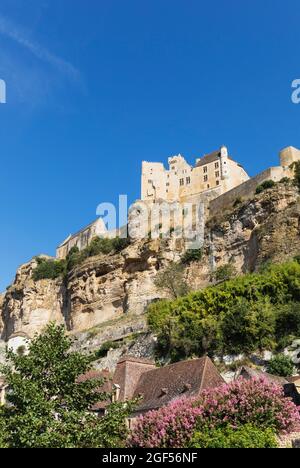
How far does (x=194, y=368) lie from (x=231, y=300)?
38.1ft

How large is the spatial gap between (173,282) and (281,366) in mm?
23557

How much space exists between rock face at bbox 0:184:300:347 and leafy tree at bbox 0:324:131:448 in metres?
26.3

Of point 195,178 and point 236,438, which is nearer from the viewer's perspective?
point 236,438

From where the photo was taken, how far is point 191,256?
55.7 metres

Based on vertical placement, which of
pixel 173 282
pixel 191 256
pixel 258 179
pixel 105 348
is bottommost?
pixel 105 348

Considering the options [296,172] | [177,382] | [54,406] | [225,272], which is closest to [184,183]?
[296,172]

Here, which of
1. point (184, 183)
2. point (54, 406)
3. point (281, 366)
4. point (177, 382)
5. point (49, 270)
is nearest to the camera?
point (54, 406)

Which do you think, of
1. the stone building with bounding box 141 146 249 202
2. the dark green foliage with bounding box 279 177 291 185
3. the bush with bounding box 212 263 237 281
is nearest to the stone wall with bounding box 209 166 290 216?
the dark green foliage with bounding box 279 177 291 185

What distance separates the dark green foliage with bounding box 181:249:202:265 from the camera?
182ft

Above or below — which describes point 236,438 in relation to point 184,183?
below

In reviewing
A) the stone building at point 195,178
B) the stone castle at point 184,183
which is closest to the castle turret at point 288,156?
the stone castle at point 184,183

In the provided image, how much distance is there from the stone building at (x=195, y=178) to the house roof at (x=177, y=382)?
4500cm

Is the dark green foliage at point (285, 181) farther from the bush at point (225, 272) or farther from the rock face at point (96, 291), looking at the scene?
the rock face at point (96, 291)

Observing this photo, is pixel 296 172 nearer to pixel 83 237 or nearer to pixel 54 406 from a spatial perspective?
pixel 83 237
